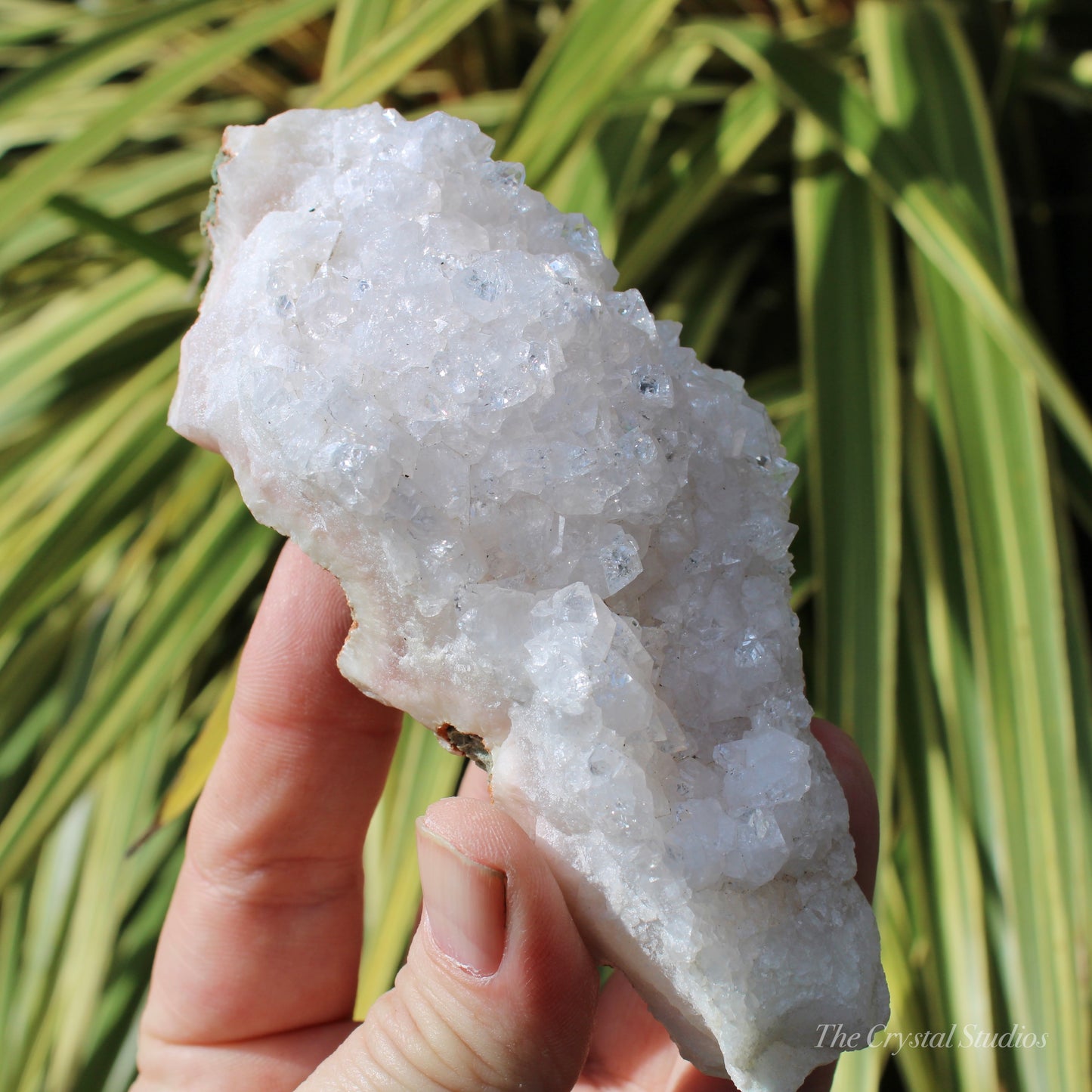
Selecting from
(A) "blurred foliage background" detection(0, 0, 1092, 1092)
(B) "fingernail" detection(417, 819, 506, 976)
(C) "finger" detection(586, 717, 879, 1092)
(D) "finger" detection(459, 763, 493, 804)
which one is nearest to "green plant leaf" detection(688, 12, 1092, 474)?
(A) "blurred foliage background" detection(0, 0, 1092, 1092)

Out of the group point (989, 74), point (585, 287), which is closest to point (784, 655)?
point (585, 287)

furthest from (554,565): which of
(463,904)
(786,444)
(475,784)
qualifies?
(786,444)

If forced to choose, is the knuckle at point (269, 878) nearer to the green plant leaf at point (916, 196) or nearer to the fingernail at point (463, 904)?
the fingernail at point (463, 904)

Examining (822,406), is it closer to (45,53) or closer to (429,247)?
(429,247)

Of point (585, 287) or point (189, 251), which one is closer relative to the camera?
point (585, 287)

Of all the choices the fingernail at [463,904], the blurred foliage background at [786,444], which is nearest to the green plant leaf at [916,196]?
the blurred foliage background at [786,444]

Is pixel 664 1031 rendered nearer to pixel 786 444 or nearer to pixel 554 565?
pixel 554 565
